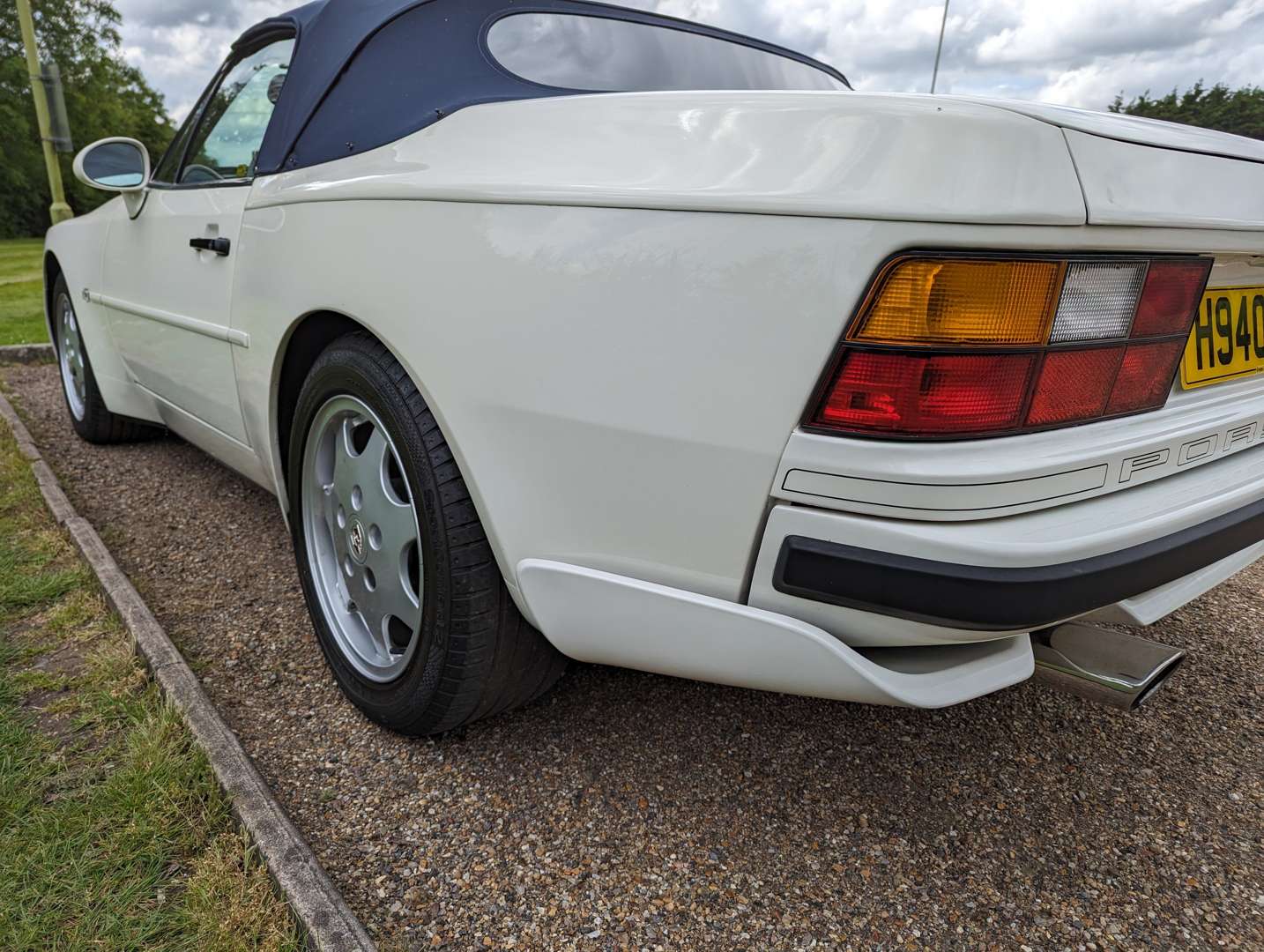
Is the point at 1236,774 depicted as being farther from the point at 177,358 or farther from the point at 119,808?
the point at 177,358

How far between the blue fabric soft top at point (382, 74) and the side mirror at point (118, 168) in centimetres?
108

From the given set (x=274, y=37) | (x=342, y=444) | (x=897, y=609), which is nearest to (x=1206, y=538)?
(x=897, y=609)

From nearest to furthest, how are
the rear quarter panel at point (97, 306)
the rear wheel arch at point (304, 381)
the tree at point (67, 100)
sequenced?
1. the rear wheel arch at point (304, 381)
2. the rear quarter panel at point (97, 306)
3. the tree at point (67, 100)

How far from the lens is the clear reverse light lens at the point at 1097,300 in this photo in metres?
1.17

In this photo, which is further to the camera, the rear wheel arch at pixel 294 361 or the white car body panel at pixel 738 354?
the rear wheel arch at pixel 294 361

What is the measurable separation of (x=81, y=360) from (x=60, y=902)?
10.3 feet

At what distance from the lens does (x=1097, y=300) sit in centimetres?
121

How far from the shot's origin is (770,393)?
1.18 metres

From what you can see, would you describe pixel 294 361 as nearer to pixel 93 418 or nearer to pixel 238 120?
pixel 238 120

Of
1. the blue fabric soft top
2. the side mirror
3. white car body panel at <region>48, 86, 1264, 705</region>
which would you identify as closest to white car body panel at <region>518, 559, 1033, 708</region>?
white car body panel at <region>48, 86, 1264, 705</region>

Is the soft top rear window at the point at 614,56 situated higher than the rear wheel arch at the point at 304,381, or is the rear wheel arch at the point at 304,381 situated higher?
the soft top rear window at the point at 614,56

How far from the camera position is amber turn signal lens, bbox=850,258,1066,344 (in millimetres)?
1100

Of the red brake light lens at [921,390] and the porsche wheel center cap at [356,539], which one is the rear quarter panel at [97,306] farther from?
the red brake light lens at [921,390]

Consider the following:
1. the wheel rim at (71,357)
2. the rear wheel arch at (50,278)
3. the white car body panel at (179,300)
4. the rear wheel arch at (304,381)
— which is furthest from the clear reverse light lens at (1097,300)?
the rear wheel arch at (50,278)
